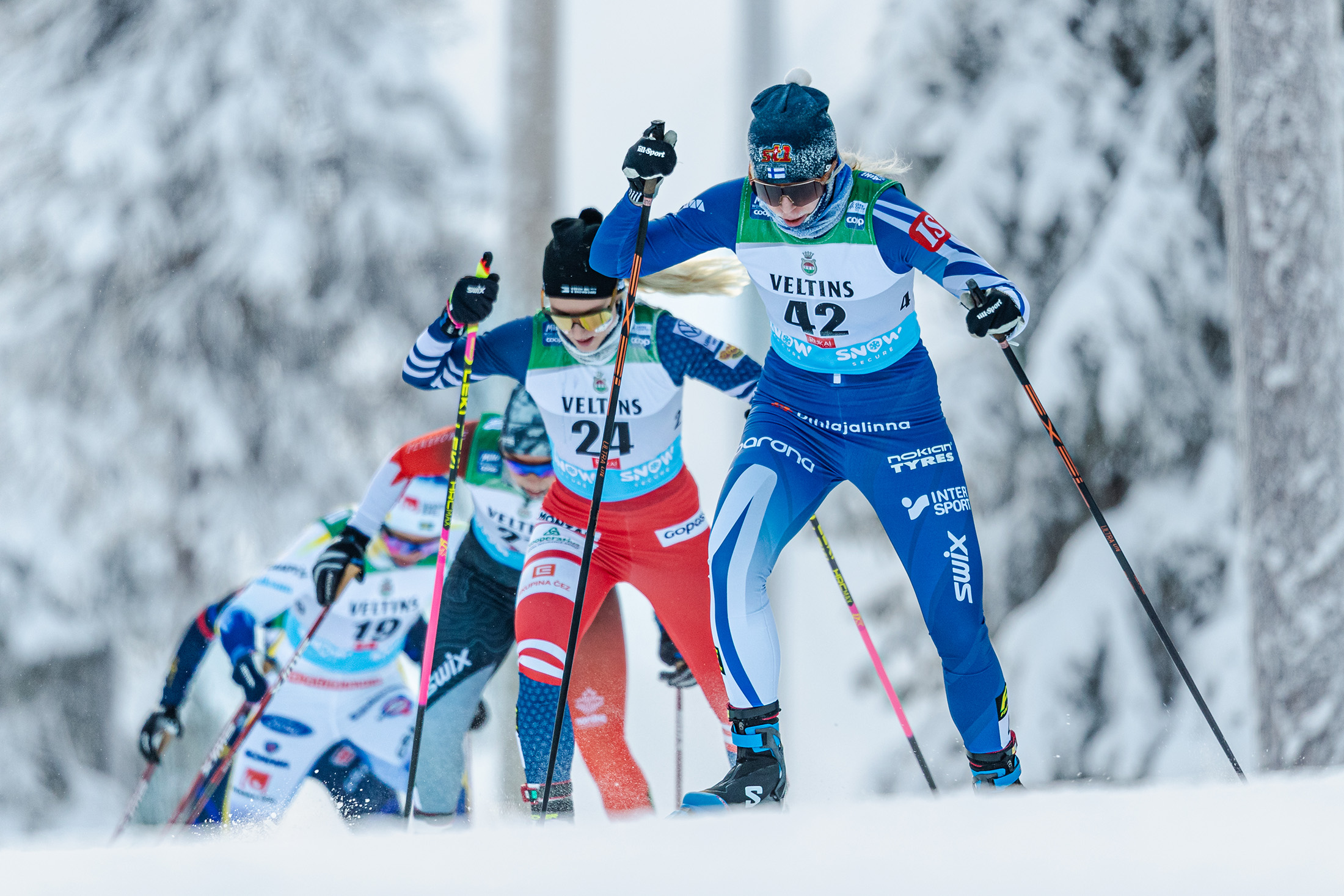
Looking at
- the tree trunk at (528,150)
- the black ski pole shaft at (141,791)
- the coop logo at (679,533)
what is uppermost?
the tree trunk at (528,150)

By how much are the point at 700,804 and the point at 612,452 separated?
145 centimetres

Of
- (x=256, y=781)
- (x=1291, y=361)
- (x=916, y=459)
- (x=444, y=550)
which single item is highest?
(x=1291, y=361)

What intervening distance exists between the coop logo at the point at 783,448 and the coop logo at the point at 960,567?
A: 422 mm

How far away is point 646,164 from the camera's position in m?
3.36

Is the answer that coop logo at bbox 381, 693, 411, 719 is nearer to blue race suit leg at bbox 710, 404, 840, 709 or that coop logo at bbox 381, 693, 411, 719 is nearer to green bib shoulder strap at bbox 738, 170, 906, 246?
blue race suit leg at bbox 710, 404, 840, 709

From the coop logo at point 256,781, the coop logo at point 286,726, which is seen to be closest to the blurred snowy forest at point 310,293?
the coop logo at point 286,726

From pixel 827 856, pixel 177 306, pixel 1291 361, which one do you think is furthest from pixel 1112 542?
pixel 177 306

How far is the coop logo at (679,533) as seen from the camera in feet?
12.4

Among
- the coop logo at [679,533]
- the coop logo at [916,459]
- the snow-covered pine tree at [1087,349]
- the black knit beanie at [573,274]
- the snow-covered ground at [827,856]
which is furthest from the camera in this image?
the snow-covered pine tree at [1087,349]

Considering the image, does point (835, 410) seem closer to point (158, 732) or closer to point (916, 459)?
point (916, 459)

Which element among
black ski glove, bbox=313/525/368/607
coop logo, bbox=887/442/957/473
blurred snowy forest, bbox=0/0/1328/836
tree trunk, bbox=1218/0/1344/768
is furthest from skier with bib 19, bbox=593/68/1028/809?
blurred snowy forest, bbox=0/0/1328/836

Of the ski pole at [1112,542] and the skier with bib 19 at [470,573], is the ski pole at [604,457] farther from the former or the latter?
the ski pole at [1112,542]

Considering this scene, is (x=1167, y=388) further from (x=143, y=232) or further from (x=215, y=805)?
(x=143, y=232)

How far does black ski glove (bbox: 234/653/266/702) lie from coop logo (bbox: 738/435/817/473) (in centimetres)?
302
